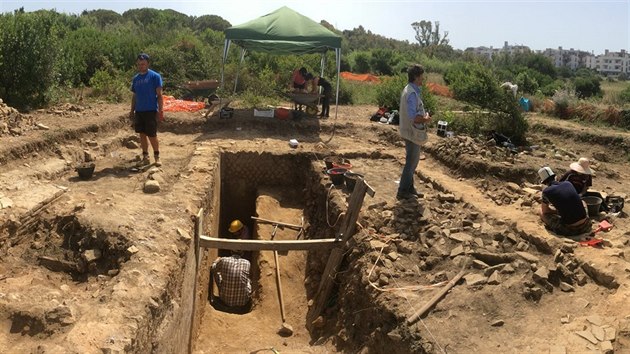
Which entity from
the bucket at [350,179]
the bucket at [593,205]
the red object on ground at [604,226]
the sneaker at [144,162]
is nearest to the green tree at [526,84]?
the bucket at [350,179]

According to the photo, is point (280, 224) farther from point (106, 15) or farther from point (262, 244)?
point (106, 15)

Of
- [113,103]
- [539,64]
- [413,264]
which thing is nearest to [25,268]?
[413,264]

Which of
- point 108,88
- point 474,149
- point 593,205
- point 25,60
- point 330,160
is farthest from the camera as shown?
point 108,88

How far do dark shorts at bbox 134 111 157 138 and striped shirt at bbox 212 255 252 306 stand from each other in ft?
7.23

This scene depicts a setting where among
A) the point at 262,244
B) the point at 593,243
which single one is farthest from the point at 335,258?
the point at 593,243

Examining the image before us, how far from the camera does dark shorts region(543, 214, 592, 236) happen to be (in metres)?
5.81

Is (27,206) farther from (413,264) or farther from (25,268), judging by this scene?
(413,264)

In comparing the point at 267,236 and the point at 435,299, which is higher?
the point at 435,299

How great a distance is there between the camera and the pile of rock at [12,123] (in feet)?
27.5

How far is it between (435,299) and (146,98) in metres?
4.93

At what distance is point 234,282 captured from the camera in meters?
7.38

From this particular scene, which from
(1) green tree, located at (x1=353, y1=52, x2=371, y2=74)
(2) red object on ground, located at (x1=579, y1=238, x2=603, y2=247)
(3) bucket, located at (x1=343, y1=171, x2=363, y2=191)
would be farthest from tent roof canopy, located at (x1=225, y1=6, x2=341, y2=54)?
(1) green tree, located at (x1=353, y1=52, x2=371, y2=74)

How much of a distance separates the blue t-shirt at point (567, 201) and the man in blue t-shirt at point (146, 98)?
17.2 feet

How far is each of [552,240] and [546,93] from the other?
20663 millimetres
